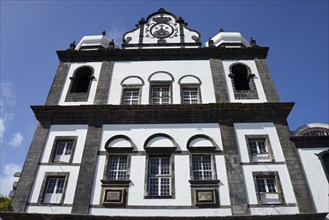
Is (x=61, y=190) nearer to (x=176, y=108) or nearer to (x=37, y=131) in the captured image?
(x=37, y=131)

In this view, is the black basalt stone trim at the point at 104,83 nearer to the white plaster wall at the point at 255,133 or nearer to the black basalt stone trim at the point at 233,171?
the black basalt stone trim at the point at 233,171

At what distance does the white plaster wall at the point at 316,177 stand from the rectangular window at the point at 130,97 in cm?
1043

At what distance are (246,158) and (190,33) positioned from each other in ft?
38.3

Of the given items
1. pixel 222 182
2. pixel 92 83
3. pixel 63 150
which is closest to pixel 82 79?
pixel 92 83

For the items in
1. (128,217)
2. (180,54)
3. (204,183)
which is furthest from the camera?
(180,54)

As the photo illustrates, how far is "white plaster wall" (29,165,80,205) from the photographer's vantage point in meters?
14.7

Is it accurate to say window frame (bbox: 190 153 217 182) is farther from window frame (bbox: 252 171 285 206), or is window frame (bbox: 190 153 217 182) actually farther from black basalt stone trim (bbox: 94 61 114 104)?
black basalt stone trim (bbox: 94 61 114 104)

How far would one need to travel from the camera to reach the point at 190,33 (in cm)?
2284

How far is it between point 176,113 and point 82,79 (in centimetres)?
812

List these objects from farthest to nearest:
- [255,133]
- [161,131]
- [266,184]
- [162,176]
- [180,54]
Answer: [180,54] → [161,131] → [255,133] → [162,176] → [266,184]

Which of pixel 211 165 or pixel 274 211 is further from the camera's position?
pixel 211 165

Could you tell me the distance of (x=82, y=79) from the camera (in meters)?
21.0

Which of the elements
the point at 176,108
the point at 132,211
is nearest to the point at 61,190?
the point at 132,211

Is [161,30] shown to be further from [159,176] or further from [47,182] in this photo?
[47,182]
